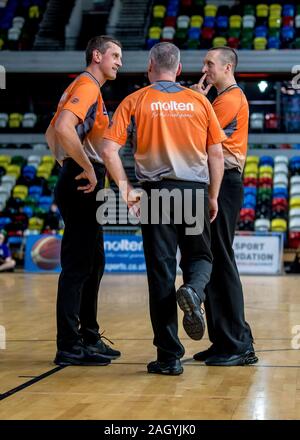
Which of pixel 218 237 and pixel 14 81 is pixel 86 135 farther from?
pixel 14 81

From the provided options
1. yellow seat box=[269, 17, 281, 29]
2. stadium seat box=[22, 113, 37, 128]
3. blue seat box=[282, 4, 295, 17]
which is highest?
blue seat box=[282, 4, 295, 17]

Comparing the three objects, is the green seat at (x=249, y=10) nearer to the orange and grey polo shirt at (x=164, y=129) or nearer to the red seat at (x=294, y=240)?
the red seat at (x=294, y=240)

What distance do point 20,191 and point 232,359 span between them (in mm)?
17510

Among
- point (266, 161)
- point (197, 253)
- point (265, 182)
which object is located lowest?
point (197, 253)

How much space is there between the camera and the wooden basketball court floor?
151 inches

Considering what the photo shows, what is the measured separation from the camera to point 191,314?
462 cm

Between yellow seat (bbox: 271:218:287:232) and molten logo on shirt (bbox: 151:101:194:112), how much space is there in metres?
15.6

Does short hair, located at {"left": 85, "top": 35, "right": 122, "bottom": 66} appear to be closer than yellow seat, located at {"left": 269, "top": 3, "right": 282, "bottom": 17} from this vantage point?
Yes

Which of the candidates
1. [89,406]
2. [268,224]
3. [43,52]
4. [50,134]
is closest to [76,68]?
[43,52]

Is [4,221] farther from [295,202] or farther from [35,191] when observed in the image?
[295,202]

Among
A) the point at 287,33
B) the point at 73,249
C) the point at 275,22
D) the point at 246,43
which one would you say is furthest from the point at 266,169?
the point at 73,249

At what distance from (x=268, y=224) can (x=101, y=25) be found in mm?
9910

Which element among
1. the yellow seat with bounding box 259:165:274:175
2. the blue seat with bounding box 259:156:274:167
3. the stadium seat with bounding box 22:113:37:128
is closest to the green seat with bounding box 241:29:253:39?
the blue seat with bounding box 259:156:274:167

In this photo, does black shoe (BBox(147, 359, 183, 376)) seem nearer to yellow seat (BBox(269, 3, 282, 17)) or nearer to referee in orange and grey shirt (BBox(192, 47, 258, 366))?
referee in orange and grey shirt (BBox(192, 47, 258, 366))
